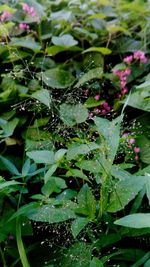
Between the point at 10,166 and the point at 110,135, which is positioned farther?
the point at 10,166

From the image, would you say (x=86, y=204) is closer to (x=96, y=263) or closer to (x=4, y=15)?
(x=96, y=263)

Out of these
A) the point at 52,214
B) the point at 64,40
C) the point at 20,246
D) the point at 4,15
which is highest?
the point at 4,15

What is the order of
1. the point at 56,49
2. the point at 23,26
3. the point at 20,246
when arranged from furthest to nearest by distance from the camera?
1. the point at 23,26
2. the point at 56,49
3. the point at 20,246

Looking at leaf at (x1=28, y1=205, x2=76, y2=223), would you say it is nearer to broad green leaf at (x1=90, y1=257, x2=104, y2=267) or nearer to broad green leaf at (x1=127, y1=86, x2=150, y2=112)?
broad green leaf at (x1=90, y1=257, x2=104, y2=267)

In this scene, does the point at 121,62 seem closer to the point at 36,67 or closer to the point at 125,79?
the point at 125,79

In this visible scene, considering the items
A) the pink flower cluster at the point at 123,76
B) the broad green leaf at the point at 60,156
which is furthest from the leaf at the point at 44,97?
the pink flower cluster at the point at 123,76

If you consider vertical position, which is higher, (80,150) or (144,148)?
(80,150)

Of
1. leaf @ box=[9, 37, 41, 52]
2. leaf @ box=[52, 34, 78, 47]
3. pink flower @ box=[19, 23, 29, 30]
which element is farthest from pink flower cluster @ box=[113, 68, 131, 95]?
pink flower @ box=[19, 23, 29, 30]

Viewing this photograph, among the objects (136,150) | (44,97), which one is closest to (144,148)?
(136,150)
